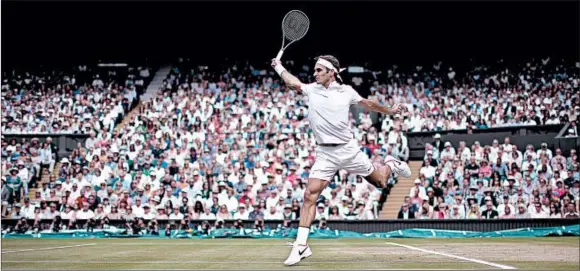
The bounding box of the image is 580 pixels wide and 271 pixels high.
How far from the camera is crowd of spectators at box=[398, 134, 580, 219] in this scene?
68.2 ft

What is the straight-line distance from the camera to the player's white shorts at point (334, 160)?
29.8 feet

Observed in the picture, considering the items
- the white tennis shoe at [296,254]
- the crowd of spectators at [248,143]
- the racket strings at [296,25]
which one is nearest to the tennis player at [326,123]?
the white tennis shoe at [296,254]

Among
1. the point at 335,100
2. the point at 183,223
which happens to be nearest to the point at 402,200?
the point at 183,223

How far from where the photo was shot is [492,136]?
26.7 metres

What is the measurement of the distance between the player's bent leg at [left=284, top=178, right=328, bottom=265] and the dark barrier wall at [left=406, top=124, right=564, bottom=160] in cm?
1801

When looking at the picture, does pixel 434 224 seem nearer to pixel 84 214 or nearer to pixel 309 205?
pixel 84 214

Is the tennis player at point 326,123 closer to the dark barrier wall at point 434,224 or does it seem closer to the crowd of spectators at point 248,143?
the crowd of spectators at point 248,143

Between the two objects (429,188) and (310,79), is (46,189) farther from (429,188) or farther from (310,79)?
(310,79)

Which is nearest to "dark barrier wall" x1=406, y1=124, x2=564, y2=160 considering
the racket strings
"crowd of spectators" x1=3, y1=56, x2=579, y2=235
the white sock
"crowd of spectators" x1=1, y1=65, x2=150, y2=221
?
"crowd of spectators" x1=3, y1=56, x2=579, y2=235

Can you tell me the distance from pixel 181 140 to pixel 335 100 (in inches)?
735

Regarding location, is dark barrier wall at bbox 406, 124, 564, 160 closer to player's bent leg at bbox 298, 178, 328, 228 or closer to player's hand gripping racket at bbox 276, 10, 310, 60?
player's hand gripping racket at bbox 276, 10, 310, 60

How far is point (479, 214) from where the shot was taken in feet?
69.1

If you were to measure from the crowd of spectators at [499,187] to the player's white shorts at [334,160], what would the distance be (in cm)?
1234

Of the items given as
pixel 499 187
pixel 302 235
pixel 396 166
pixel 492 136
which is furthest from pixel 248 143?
pixel 302 235
